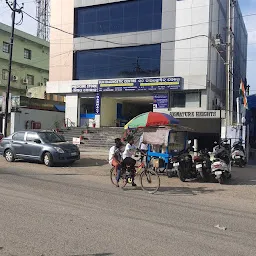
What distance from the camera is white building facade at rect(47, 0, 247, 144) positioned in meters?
27.4

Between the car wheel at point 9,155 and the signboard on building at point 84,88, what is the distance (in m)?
15.6


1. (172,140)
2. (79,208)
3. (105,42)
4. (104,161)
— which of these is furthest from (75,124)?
(79,208)

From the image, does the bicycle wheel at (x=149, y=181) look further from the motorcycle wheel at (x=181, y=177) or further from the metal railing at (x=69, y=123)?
the metal railing at (x=69, y=123)

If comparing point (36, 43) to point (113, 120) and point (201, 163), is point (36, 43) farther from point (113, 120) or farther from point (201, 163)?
point (201, 163)

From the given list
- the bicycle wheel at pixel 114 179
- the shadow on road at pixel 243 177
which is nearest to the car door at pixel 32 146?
the bicycle wheel at pixel 114 179

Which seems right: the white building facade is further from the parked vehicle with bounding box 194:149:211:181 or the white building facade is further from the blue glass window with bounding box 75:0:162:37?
the parked vehicle with bounding box 194:149:211:181

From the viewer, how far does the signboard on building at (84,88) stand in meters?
31.2

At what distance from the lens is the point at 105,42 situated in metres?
31.0

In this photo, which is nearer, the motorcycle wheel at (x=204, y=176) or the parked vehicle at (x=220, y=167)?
the parked vehicle at (x=220, y=167)

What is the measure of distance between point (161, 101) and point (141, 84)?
2232 mm

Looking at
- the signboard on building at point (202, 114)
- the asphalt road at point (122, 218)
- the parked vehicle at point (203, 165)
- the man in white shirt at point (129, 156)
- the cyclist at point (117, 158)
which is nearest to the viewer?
the asphalt road at point (122, 218)

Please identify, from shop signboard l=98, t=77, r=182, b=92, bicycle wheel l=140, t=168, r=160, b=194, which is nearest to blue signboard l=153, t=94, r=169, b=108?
shop signboard l=98, t=77, r=182, b=92

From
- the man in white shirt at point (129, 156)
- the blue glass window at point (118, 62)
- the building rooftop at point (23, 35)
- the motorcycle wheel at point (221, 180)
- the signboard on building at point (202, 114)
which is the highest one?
the building rooftop at point (23, 35)

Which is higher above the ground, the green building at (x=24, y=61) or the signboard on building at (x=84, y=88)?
the green building at (x=24, y=61)
